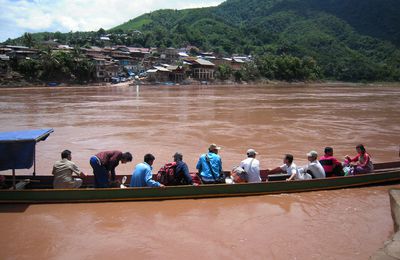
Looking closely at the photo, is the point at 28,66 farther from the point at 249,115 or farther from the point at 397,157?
the point at 397,157

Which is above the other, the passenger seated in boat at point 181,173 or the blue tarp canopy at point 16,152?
the blue tarp canopy at point 16,152

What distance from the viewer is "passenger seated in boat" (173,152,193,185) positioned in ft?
27.3

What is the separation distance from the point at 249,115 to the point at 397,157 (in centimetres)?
1342

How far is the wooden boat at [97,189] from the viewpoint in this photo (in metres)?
7.88

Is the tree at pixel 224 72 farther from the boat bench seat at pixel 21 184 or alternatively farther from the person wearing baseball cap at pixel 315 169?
the boat bench seat at pixel 21 184

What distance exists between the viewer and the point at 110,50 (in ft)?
285

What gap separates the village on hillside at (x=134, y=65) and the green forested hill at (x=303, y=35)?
19137 mm

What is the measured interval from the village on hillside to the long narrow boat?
185 feet

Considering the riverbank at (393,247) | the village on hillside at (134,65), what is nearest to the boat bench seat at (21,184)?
the riverbank at (393,247)

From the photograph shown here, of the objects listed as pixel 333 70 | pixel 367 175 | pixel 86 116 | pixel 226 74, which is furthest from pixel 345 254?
pixel 333 70

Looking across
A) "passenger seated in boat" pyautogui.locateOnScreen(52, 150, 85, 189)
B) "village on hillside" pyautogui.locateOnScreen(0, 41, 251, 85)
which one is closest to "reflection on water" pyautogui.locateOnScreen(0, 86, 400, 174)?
"passenger seated in boat" pyautogui.locateOnScreen(52, 150, 85, 189)

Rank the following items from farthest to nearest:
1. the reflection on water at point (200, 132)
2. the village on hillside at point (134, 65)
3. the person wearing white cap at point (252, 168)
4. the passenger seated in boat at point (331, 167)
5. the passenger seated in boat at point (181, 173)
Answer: the village on hillside at point (134, 65) < the reflection on water at point (200, 132) < the passenger seated in boat at point (331, 167) < the person wearing white cap at point (252, 168) < the passenger seated in boat at point (181, 173)

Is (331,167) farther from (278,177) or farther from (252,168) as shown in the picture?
(252,168)

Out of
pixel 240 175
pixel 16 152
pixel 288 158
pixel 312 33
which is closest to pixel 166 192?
pixel 240 175
